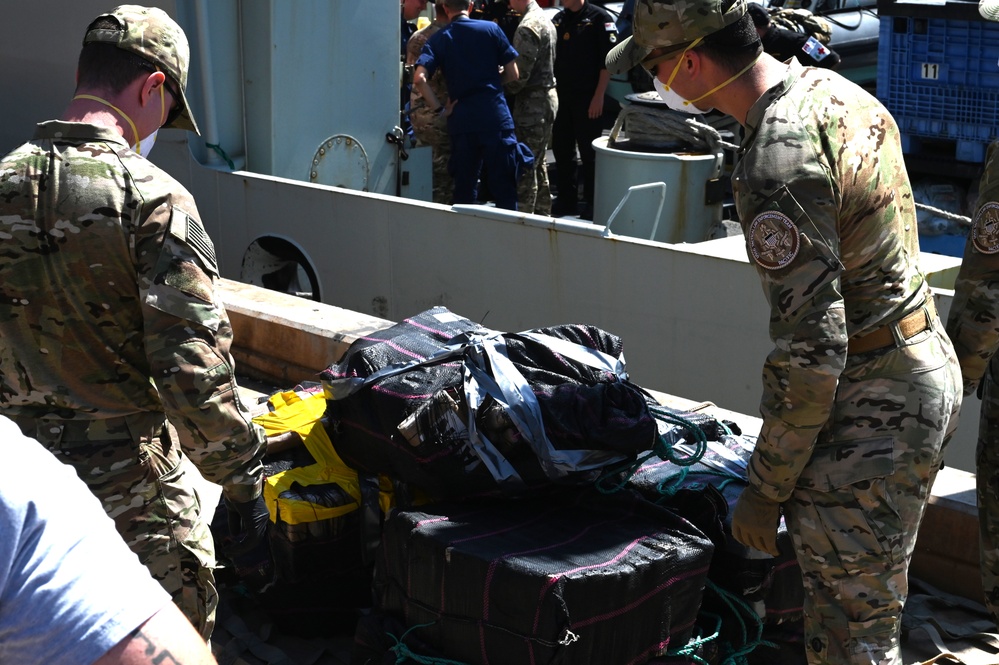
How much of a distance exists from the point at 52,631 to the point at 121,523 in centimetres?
141

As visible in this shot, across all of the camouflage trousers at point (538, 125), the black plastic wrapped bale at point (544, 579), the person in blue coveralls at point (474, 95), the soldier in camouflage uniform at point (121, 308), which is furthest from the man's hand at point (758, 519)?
the camouflage trousers at point (538, 125)

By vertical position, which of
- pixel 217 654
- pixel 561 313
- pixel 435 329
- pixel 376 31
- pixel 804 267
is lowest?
pixel 217 654

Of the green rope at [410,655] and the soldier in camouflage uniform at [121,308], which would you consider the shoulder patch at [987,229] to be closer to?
the green rope at [410,655]

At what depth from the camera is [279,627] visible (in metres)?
3.28

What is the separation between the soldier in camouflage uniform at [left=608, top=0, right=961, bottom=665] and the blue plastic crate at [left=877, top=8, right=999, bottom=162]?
613 centimetres

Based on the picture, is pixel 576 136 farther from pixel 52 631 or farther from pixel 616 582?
pixel 52 631

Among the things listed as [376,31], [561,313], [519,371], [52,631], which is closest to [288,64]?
[376,31]

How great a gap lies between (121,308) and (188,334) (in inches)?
7.0

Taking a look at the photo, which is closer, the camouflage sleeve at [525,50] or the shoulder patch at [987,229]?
the shoulder patch at [987,229]

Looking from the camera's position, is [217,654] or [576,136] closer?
[217,654]

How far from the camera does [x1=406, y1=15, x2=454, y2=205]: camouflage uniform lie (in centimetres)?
816

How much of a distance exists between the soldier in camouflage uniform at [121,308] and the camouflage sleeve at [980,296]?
68.9 inches

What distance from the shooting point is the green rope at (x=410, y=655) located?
280 centimetres

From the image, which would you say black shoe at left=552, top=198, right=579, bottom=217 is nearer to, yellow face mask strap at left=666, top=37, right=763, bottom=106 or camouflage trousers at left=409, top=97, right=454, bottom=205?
camouflage trousers at left=409, top=97, right=454, bottom=205
